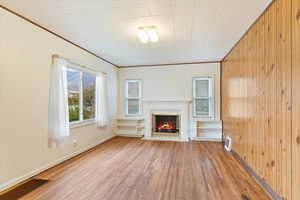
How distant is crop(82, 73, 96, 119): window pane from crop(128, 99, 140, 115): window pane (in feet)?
5.38

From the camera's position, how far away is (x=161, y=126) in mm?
5852

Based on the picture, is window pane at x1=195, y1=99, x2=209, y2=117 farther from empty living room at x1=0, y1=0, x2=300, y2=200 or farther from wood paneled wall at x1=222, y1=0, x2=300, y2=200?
wood paneled wall at x1=222, y1=0, x2=300, y2=200

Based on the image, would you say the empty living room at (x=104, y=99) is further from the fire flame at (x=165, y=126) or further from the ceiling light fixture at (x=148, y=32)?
the fire flame at (x=165, y=126)

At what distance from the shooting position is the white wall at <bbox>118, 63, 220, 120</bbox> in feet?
17.4

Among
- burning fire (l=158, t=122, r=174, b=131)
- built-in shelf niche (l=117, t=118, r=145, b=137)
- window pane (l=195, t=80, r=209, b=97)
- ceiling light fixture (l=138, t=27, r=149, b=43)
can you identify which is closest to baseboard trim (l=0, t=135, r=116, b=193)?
built-in shelf niche (l=117, t=118, r=145, b=137)

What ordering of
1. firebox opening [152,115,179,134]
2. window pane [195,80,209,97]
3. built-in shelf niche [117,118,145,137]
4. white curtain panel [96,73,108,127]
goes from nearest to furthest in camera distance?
white curtain panel [96,73,108,127], window pane [195,80,209,97], built-in shelf niche [117,118,145,137], firebox opening [152,115,179,134]

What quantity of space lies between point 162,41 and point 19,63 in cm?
262

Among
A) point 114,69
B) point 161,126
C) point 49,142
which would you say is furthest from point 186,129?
point 49,142

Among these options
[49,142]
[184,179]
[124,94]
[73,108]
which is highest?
[124,94]

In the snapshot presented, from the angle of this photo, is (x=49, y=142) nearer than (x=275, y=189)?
No

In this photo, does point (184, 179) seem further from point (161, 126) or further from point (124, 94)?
point (124, 94)

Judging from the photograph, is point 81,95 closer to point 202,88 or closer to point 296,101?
point 202,88

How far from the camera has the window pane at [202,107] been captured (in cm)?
538

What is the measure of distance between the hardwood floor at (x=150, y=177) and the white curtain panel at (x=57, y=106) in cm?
61
